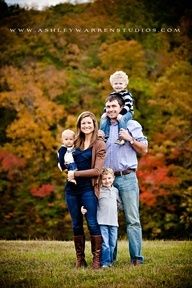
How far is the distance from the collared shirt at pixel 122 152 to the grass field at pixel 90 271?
3.61 feet

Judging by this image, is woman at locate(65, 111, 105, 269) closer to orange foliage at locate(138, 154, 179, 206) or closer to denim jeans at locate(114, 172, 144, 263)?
denim jeans at locate(114, 172, 144, 263)

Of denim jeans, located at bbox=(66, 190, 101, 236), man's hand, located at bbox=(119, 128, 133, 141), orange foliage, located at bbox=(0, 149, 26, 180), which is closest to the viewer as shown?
denim jeans, located at bbox=(66, 190, 101, 236)

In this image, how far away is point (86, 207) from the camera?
611 cm

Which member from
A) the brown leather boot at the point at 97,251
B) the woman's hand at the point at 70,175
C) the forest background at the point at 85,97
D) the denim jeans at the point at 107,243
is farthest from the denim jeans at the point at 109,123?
the forest background at the point at 85,97

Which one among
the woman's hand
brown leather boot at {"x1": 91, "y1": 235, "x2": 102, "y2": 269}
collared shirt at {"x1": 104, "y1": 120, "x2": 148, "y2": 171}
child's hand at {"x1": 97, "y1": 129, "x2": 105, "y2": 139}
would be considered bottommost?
brown leather boot at {"x1": 91, "y1": 235, "x2": 102, "y2": 269}

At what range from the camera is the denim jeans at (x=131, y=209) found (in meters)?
6.36

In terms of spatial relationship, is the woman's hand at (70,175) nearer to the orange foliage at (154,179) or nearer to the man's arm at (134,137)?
the man's arm at (134,137)

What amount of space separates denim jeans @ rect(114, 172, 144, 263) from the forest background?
1208cm

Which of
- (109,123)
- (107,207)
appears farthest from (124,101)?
(107,207)

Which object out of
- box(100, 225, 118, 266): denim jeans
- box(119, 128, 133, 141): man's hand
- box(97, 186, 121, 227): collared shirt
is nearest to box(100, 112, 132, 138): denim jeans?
box(119, 128, 133, 141): man's hand

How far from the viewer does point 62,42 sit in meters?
23.0

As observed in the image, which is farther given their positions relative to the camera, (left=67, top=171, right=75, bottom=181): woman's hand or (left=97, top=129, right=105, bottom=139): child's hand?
(left=97, top=129, right=105, bottom=139): child's hand

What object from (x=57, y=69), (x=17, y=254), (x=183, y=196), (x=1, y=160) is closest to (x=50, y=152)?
(x=1, y=160)

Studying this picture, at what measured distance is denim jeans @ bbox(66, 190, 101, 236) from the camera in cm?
609
